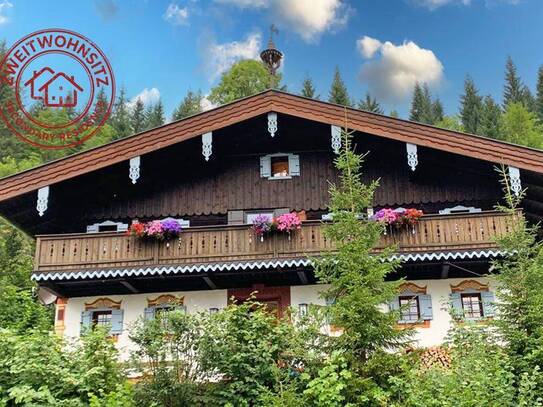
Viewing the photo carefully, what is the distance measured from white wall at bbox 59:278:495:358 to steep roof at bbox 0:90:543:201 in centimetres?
313

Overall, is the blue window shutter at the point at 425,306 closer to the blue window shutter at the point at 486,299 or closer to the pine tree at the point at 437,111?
the blue window shutter at the point at 486,299

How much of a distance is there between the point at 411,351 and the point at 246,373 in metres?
2.67

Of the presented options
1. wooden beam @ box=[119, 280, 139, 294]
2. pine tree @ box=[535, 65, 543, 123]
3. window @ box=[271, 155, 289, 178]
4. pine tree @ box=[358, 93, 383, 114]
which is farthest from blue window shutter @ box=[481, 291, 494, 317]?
pine tree @ box=[535, 65, 543, 123]

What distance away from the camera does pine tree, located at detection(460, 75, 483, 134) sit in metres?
52.3

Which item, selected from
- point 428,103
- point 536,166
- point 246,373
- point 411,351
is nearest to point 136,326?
point 246,373

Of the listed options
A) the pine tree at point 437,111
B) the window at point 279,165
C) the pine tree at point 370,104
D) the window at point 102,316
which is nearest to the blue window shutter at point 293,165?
the window at point 279,165

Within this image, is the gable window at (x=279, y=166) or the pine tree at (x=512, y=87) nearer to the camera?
the gable window at (x=279, y=166)

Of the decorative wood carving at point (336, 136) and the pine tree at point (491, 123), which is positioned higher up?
the pine tree at point (491, 123)

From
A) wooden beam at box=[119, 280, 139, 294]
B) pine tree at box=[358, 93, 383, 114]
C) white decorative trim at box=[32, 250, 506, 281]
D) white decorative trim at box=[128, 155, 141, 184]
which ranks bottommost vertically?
wooden beam at box=[119, 280, 139, 294]

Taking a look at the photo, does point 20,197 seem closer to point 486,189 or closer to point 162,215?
point 162,215

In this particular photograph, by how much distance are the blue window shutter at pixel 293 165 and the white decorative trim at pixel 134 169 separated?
13.3ft

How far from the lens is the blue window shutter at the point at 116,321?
15469mm

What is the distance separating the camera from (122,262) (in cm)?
1515

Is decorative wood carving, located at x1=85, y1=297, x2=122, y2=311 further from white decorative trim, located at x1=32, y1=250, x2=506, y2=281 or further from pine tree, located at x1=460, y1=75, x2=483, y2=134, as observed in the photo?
pine tree, located at x1=460, y1=75, x2=483, y2=134
